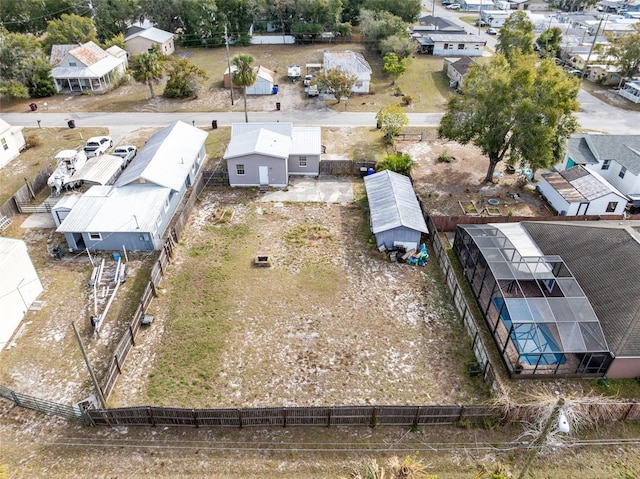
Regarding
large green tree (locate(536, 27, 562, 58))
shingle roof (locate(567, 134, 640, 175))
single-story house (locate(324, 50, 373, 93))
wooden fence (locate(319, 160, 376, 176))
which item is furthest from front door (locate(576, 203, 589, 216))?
large green tree (locate(536, 27, 562, 58))

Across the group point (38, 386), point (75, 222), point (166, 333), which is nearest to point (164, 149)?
point (75, 222)

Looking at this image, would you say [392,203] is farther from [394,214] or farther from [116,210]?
[116,210]

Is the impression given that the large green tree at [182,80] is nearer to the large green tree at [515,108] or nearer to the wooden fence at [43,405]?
the large green tree at [515,108]

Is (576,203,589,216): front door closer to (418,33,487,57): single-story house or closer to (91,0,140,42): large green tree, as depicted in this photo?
(418,33,487,57): single-story house

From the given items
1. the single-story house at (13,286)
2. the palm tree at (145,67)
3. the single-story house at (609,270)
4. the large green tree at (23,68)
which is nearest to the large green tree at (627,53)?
the single-story house at (609,270)

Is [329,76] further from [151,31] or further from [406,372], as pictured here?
[406,372]

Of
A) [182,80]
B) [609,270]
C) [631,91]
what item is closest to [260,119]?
[182,80]
